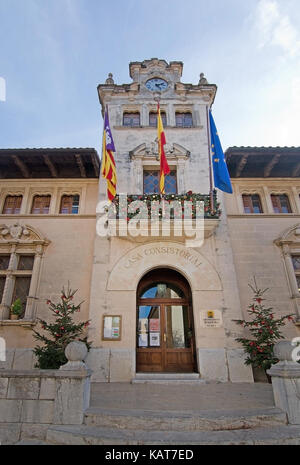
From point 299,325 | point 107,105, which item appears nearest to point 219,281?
point 299,325

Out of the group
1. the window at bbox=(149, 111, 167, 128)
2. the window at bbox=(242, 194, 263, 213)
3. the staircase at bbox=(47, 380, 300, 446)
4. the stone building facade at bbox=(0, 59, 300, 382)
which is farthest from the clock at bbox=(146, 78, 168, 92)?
the staircase at bbox=(47, 380, 300, 446)

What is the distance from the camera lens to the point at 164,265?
32.9 ft

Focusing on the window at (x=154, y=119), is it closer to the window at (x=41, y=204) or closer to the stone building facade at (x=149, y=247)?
the stone building facade at (x=149, y=247)

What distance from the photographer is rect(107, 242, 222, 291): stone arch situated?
9.66 metres

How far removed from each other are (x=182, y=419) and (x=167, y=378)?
4192mm

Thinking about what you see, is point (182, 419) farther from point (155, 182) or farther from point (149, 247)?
point (155, 182)

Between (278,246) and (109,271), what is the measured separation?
7332mm

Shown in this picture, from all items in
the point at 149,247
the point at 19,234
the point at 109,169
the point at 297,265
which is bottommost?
the point at 297,265

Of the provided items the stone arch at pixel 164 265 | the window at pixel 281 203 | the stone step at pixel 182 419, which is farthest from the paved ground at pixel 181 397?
the window at pixel 281 203

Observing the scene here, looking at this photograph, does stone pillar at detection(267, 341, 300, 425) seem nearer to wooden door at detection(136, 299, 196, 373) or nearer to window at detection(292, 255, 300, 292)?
wooden door at detection(136, 299, 196, 373)

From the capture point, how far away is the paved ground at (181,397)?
508 centimetres

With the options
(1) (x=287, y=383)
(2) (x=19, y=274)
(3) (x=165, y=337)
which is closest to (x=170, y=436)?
(1) (x=287, y=383)

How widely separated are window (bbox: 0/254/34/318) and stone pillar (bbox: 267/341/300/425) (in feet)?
30.1

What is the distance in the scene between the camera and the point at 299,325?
9688mm
